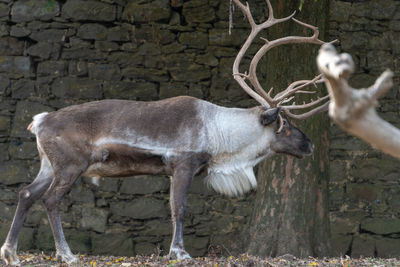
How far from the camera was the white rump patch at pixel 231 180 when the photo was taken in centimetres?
530

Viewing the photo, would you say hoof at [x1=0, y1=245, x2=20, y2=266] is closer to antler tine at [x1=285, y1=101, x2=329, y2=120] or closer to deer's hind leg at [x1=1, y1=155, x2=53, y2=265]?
deer's hind leg at [x1=1, y1=155, x2=53, y2=265]

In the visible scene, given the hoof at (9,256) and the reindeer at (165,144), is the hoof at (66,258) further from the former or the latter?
the hoof at (9,256)

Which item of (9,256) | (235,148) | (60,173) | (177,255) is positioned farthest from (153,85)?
(9,256)

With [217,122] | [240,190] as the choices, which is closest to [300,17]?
[217,122]

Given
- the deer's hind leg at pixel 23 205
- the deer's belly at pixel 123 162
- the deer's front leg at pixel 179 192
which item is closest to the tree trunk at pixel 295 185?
the deer's front leg at pixel 179 192

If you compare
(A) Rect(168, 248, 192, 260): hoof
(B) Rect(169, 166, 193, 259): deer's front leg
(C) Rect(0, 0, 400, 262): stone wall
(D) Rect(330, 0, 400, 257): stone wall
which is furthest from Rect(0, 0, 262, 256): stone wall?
(A) Rect(168, 248, 192, 260): hoof

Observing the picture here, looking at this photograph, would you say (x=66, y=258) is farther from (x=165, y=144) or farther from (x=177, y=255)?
(x=165, y=144)

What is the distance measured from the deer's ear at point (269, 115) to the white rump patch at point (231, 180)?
0.44m

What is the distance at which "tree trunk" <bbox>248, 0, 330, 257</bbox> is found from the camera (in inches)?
218

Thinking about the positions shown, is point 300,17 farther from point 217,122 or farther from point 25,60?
point 25,60

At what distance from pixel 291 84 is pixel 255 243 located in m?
1.49

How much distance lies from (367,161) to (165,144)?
9.96 feet

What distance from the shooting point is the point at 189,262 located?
4.54 m

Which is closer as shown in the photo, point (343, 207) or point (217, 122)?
point (217, 122)
